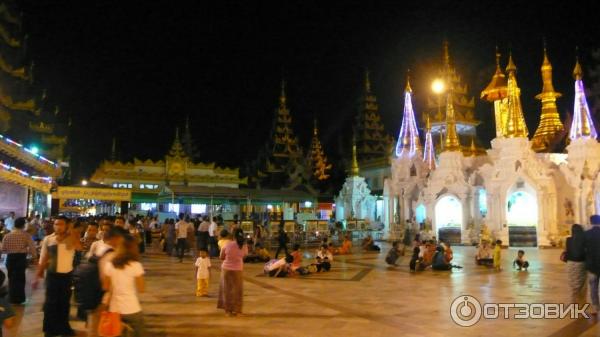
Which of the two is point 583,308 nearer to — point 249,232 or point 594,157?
point 249,232

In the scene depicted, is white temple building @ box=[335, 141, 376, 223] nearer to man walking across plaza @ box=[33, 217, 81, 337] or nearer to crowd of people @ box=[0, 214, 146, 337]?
crowd of people @ box=[0, 214, 146, 337]

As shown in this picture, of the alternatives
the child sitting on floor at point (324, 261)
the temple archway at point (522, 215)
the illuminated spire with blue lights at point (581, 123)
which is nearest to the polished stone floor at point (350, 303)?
the child sitting on floor at point (324, 261)

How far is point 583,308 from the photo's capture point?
788cm

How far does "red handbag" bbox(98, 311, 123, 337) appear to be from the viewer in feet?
13.6

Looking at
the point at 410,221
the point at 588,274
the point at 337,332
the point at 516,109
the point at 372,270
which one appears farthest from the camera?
the point at 410,221

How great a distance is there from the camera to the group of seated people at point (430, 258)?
13812 millimetres

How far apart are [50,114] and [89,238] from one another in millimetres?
47625

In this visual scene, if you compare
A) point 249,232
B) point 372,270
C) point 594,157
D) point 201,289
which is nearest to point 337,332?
point 201,289

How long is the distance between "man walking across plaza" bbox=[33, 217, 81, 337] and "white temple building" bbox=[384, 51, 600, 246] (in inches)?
799

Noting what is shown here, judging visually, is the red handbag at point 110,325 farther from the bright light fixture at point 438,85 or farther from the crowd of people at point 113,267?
the bright light fixture at point 438,85

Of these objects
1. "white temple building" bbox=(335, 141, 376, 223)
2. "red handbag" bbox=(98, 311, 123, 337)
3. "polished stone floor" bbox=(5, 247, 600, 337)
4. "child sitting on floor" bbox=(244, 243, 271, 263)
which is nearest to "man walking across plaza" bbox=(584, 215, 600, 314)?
"polished stone floor" bbox=(5, 247, 600, 337)

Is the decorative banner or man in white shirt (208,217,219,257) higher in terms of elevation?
the decorative banner

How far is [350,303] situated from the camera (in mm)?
8797

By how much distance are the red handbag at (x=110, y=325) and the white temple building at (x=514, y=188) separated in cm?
2147
